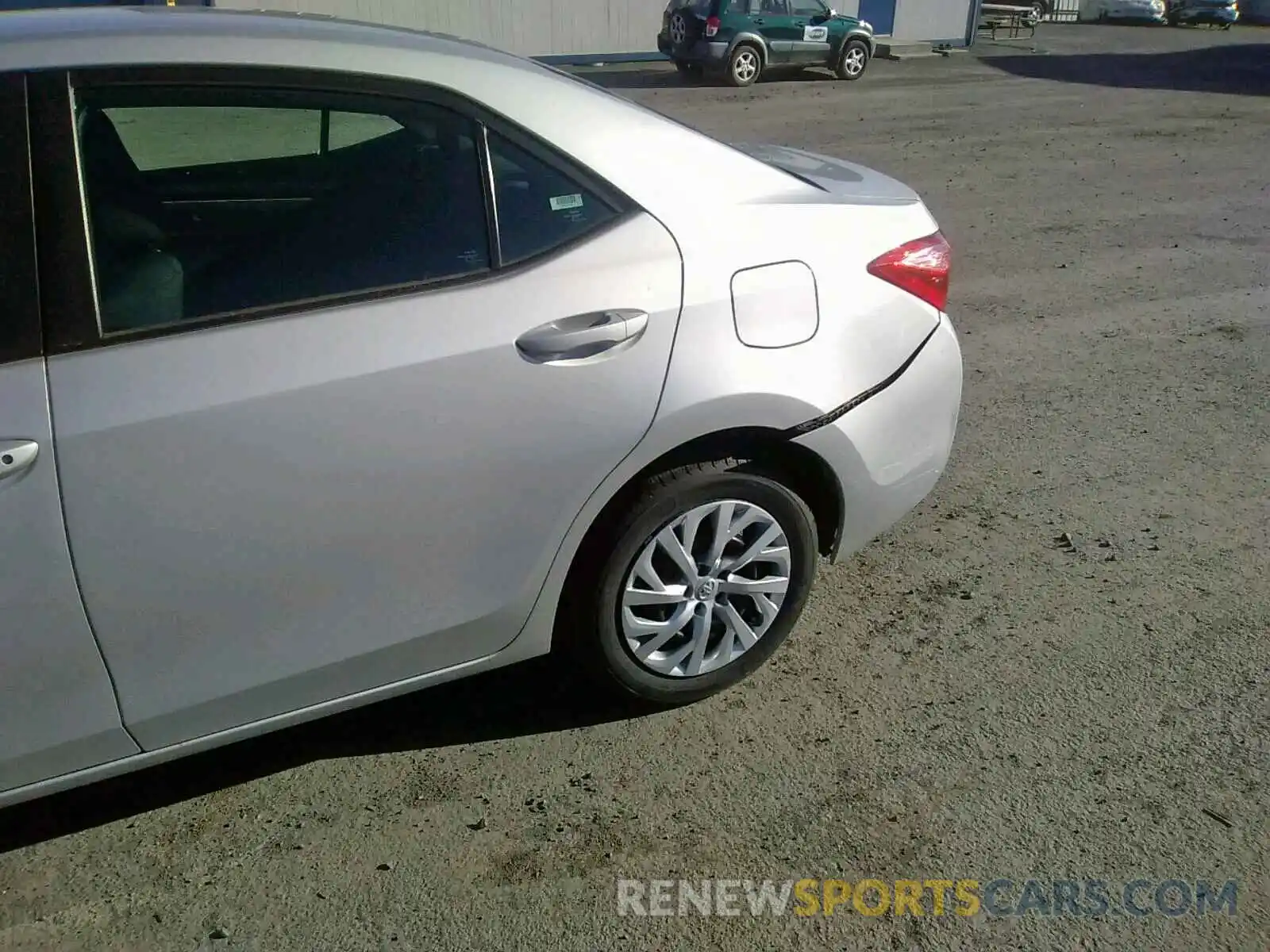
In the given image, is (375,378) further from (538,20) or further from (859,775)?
(538,20)

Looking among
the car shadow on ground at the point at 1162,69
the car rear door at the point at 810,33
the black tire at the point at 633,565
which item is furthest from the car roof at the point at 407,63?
the car shadow on ground at the point at 1162,69

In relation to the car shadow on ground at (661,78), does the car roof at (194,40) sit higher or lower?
higher

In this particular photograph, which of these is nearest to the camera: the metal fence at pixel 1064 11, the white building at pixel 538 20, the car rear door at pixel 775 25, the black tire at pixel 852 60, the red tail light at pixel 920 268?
the red tail light at pixel 920 268

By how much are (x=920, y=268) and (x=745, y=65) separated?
53.6 ft

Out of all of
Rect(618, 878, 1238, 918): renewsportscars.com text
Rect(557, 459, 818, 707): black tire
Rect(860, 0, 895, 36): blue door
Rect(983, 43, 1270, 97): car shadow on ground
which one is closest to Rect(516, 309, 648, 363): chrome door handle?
Rect(557, 459, 818, 707): black tire

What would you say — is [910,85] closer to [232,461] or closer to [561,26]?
[561,26]

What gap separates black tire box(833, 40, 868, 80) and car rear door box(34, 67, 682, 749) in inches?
717

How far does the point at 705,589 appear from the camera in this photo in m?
2.94

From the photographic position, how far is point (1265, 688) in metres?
3.16

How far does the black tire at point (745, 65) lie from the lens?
18000 millimetres

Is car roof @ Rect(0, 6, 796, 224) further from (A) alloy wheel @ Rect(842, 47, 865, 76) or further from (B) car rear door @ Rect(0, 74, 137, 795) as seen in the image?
(A) alloy wheel @ Rect(842, 47, 865, 76)

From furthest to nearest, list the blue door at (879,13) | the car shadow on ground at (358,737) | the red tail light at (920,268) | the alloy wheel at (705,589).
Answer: the blue door at (879,13) < the red tail light at (920,268) < the alloy wheel at (705,589) < the car shadow on ground at (358,737)

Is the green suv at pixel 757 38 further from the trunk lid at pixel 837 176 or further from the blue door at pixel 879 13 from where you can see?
the trunk lid at pixel 837 176

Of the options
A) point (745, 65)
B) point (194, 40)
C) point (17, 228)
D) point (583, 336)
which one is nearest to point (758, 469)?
point (583, 336)
